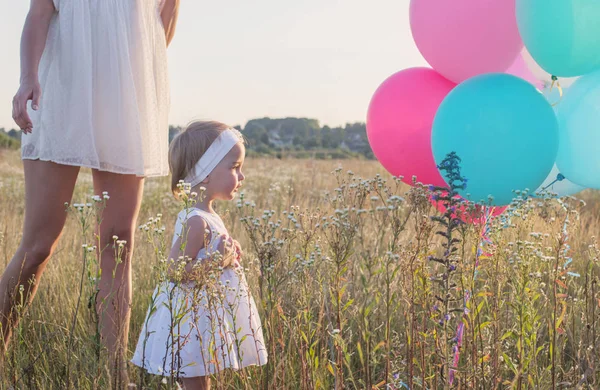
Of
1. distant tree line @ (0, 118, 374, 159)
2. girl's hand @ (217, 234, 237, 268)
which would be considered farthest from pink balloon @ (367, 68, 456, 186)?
distant tree line @ (0, 118, 374, 159)

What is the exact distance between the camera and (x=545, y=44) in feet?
8.68


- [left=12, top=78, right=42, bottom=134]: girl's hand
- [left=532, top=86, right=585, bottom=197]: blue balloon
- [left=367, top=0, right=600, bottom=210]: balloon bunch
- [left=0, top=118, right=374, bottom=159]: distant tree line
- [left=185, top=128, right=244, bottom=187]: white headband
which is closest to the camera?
[left=12, top=78, right=42, bottom=134]: girl's hand

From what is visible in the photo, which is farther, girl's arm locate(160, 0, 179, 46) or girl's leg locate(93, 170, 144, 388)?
girl's arm locate(160, 0, 179, 46)

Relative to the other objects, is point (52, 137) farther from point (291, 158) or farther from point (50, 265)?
point (291, 158)

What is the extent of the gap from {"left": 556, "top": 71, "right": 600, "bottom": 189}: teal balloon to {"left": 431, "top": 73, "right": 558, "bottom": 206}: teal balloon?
0.08 metres

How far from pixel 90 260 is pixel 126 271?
0.75m

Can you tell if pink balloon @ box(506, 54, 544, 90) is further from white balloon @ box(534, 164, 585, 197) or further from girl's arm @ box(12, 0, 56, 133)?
girl's arm @ box(12, 0, 56, 133)

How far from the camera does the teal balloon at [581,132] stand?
2633 millimetres

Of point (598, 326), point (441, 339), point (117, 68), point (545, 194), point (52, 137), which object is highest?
point (117, 68)

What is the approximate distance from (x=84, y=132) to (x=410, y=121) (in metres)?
1.45

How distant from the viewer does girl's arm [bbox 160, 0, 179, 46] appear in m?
3.01

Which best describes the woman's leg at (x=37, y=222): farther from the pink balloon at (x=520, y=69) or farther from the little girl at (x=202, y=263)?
the pink balloon at (x=520, y=69)

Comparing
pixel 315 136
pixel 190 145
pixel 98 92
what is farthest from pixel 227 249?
pixel 315 136

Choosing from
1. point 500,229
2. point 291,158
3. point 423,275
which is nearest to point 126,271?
point 423,275
